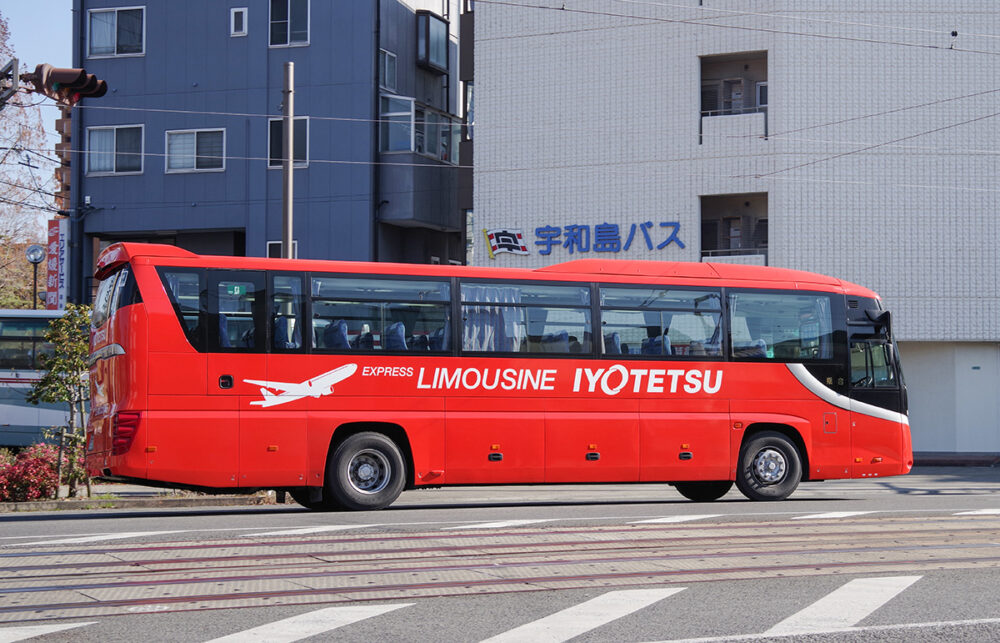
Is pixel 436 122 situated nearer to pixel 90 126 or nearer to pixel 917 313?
pixel 90 126

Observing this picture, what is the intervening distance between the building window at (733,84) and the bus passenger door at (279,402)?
70.3 ft

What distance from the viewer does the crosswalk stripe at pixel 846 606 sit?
7316 millimetres

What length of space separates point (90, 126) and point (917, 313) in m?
25.3

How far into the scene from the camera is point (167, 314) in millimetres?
14570

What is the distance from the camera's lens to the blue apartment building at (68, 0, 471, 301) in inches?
1411

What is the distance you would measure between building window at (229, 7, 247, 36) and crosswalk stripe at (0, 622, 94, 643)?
31.6 m

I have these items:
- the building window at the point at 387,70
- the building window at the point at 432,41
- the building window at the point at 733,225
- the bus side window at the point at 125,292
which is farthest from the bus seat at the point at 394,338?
the building window at the point at 432,41

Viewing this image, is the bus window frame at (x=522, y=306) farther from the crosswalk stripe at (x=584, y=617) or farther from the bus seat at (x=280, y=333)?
the crosswalk stripe at (x=584, y=617)

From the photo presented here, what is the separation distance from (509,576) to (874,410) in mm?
10561

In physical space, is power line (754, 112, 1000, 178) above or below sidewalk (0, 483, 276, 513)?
above

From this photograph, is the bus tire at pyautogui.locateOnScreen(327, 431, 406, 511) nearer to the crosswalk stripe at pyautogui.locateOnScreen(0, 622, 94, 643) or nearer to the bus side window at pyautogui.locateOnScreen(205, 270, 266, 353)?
the bus side window at pyautogui.locateOnScreen(205, 270, 266, 353)

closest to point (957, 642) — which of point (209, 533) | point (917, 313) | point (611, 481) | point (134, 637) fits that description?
point (134, 637)

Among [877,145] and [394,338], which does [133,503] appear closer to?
[394,338]

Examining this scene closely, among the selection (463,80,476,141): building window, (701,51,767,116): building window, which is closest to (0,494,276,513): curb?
(701,51,767,116): building window
